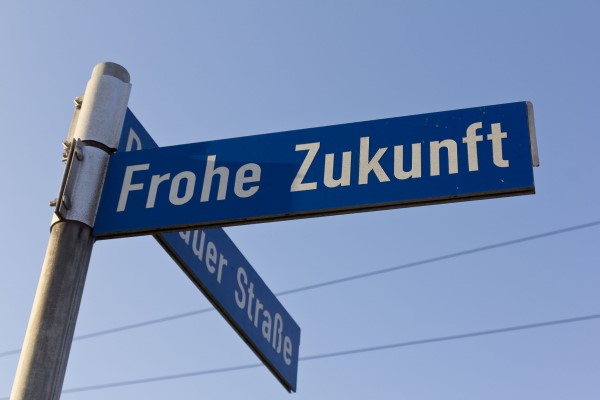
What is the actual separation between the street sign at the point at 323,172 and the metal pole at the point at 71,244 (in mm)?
71

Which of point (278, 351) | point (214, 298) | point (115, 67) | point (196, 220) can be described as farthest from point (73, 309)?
point (278, 351)

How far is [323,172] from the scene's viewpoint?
3.62 meters

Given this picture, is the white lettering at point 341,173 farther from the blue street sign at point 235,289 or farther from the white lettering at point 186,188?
the blue street sign at point 235,289

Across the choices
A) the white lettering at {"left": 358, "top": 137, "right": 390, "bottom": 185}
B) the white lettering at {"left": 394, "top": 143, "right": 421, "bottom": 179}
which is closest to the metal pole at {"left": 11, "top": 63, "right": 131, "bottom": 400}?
the white lettering at {"left": 358, "top": 137, "right": 390, "bottom": 185}

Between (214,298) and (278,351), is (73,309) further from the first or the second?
(278,351)

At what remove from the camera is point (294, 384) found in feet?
16.2

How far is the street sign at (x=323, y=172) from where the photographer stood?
342 centimetres

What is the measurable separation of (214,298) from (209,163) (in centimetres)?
70

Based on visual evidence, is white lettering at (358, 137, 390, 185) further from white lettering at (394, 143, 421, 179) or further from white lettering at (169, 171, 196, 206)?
white lettering at (169, 171, 196, 206)

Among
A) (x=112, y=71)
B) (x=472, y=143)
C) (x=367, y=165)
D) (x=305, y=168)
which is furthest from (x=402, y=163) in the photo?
(x=112, y=71)

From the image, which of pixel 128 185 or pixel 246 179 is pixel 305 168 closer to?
pixel 246 179

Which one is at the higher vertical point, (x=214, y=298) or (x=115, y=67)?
(x=115, y=67)

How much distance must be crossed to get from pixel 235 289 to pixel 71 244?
1.00 meters

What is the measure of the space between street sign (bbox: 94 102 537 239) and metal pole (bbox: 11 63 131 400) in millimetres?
71
